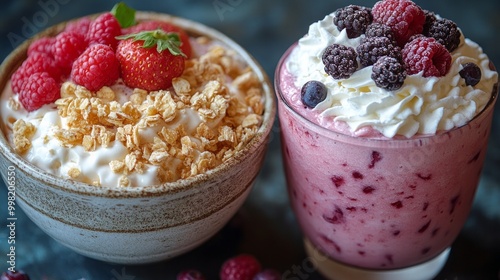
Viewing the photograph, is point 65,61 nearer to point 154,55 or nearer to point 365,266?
point 154,55

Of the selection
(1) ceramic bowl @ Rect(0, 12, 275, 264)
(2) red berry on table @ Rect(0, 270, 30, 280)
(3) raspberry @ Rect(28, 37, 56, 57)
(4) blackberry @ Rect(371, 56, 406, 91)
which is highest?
(4) blackberry @ Rect(371, 56, 406, 91)

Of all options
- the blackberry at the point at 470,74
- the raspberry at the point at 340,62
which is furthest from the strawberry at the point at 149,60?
the blackberry at the point at 470,74

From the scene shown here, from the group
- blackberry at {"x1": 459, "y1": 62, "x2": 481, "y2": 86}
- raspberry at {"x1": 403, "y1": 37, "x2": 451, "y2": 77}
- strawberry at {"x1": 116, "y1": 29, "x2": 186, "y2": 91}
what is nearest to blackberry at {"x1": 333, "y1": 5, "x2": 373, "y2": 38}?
raspberry at {"x1": 403, "y1": 37, "x2": 451, "y2": 77}

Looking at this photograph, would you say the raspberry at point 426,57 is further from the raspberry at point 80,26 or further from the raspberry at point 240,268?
the raspberry at point 80,26

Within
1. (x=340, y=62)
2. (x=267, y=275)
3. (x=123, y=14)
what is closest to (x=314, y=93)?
(x=340, y=62)

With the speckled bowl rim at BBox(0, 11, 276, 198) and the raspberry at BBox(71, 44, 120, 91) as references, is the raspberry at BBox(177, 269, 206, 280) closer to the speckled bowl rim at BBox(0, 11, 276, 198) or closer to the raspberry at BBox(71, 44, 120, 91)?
the speckled bowl rim at BBox(0, 11, 276, 198)

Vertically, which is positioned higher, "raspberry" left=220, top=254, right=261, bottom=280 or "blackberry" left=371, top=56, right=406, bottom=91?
"blackberry" left=371, top=56, right=406, bottom=91

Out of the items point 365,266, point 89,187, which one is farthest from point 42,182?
point 365,266
